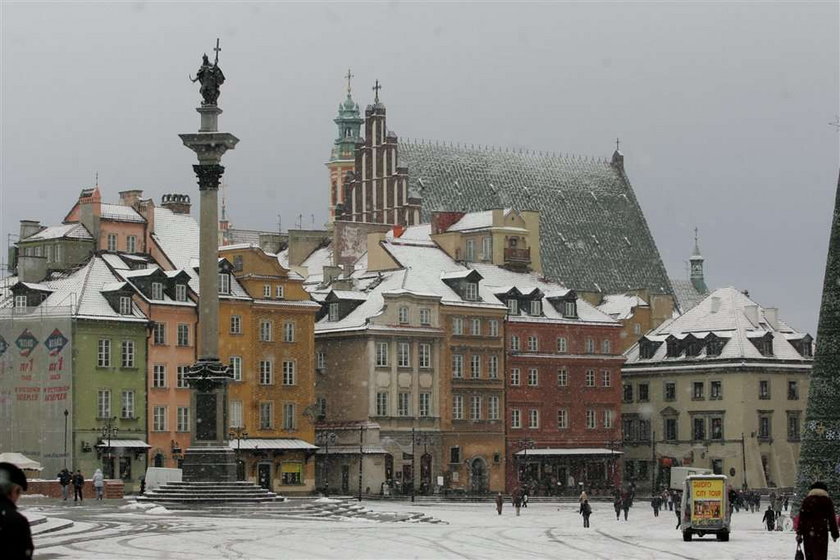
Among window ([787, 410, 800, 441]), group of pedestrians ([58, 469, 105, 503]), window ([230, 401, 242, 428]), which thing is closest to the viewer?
group of pedestrians ([58, 469, 105, 503])

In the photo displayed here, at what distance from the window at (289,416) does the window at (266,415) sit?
803 millimetres

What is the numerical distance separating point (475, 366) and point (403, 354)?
18.1ft

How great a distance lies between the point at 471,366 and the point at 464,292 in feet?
13.2

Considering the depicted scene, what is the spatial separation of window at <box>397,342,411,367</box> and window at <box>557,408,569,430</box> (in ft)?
39.9

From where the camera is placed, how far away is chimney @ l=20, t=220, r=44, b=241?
92.6m

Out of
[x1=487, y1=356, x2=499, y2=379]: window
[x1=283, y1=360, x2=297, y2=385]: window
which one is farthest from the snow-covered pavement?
[x1=487, y1=356, x2=499, y2=379]: window

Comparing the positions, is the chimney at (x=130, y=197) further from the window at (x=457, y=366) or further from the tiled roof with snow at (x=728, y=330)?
the tiled roof with snow at (x=728, y=330)

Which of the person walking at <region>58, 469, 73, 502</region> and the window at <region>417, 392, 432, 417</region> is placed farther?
the window at <region>417, 392, 432, 417</region>

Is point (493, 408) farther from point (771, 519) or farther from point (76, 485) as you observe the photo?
point (771, 519)

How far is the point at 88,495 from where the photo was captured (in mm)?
73125

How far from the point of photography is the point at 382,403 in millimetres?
96375

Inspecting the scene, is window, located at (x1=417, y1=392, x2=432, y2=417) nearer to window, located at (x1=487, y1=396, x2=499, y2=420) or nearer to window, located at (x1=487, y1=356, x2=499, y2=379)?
window, located at (x1=487, y1=396, x2=499, y2=420)

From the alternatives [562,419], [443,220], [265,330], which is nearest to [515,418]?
[562,419]

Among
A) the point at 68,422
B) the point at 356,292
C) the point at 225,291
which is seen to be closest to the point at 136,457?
the point at 68,422
